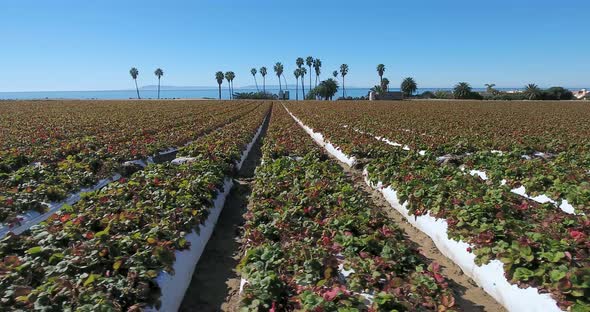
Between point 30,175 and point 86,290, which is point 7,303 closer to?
point 86,290

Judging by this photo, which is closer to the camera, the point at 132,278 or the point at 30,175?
the point at 132,278

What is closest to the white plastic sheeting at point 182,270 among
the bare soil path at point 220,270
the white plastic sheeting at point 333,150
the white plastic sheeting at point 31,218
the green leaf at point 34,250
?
the bare soil path at point 220,270

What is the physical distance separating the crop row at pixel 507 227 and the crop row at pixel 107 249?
3897mm

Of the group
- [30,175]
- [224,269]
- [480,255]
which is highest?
[30,175]

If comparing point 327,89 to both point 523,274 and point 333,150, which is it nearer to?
point 333,150

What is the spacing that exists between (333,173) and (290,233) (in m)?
3.91

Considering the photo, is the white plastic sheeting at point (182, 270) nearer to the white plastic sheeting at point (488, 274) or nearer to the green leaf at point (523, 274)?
the white plastic sheeting at point (488, 274)

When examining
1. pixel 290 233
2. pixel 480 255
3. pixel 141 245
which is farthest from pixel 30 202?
pixel 480 255

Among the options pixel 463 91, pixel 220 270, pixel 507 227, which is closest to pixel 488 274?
pixel 507 227

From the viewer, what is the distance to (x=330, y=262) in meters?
4.37

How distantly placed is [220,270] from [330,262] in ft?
Result: 6.80

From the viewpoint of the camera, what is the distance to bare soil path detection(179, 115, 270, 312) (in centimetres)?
484

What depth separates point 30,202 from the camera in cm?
661

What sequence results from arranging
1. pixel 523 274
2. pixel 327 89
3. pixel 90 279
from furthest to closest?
pixel 327 89 → pixel 523 274 → pixel 90 279
